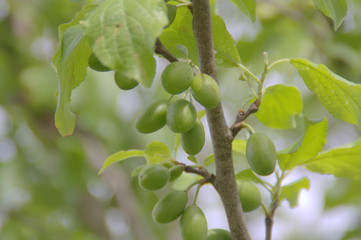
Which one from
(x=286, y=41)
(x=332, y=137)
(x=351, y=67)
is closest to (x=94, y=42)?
(x=351, y=67)

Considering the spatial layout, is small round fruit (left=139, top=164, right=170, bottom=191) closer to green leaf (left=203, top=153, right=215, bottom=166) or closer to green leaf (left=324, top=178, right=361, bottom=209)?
Result: green leaf (left=203, top=153, right=215, bottom=166)

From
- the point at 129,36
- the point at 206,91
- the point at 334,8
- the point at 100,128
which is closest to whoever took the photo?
the point at 129,36

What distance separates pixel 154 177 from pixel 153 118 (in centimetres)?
9

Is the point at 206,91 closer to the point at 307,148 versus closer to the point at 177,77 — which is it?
the point at 177,77

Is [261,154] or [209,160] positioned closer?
[261,154]

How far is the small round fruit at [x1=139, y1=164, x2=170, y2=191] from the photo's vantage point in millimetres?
738

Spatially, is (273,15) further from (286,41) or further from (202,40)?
(202,40)

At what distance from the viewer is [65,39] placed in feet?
2.11

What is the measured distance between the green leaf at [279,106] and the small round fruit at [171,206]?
253 millimetres

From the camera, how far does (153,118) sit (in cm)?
74

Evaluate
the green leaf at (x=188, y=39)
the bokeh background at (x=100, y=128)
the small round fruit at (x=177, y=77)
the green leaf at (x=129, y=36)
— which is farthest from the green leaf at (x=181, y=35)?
the bokeh background at (x=100, y=128)

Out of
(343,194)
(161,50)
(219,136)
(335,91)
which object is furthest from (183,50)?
(343,194)

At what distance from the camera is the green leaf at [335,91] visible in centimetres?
74

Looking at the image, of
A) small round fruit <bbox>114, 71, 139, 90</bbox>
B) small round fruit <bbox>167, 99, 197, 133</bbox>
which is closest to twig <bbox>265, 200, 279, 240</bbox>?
small round fruit <bbox>167, 99, 197, 133</bbox>
